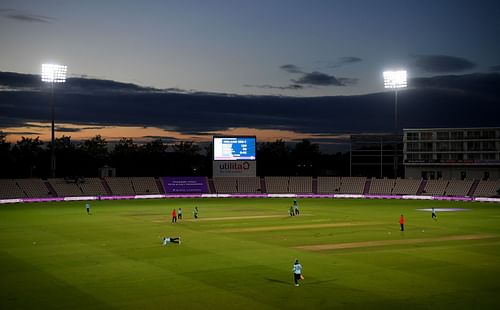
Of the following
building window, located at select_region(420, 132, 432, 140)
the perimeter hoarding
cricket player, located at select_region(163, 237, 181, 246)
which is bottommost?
cricket player, located at select_region(163, 237, 181, 246)

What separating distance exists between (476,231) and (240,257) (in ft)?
70.6

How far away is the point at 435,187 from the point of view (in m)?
90.3

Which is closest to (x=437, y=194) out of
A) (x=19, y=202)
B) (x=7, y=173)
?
(x=19, y=202)

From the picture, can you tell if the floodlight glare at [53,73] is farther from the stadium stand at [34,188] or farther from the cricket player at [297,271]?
the cricket player at [297,271]

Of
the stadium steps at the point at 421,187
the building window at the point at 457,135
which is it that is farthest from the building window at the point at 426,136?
the stadium steps at the point at 421,187

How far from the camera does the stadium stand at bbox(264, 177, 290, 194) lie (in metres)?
97.2

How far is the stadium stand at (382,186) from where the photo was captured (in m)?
93.8

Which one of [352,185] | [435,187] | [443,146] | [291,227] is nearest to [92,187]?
[352,185]

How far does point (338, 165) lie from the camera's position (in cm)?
16450

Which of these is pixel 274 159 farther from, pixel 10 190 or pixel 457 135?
pixel 10 190

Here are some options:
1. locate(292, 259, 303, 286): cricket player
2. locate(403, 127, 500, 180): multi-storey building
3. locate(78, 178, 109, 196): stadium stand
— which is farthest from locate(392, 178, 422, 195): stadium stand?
locate(292, 259, 303, 286): cricket player

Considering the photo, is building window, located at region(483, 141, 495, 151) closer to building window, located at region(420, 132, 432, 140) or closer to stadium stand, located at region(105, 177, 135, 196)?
building window, located at region(420, 132, 432, 140)

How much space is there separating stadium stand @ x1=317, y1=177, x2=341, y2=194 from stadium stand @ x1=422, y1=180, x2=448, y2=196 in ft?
49.7

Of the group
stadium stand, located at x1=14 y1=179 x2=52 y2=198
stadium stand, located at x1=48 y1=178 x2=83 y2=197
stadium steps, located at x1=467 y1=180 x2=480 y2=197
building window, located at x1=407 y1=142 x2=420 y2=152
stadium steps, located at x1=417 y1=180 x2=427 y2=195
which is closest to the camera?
stadium stand, located at x1=14 y1=179 x2=52 y2=198
